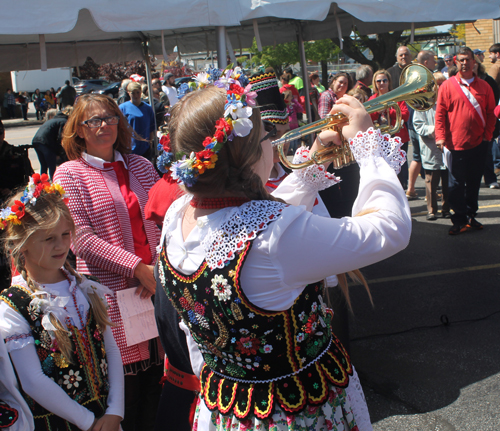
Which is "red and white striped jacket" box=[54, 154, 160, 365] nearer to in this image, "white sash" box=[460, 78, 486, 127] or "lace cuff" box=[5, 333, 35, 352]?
"lace cuff" box=[5, 333, 35, 352]

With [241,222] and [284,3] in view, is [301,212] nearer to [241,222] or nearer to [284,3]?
[241,222]

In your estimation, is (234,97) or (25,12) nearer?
(234,97)

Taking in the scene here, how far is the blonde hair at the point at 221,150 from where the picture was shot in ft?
4.25

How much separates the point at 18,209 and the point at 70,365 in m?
0.62

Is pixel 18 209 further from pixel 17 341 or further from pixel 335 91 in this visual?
pixel 335 91

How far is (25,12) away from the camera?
12.8 feet

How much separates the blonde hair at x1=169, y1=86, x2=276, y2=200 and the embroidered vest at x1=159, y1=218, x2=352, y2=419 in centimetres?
18

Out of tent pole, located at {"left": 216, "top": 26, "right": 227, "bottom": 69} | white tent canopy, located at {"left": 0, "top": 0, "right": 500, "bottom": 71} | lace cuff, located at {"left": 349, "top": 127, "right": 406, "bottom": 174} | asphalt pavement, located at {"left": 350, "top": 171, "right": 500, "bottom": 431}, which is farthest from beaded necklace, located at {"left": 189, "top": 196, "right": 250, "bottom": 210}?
tent pole, located at {"left": 216, "top": 26, "right": 227, "bottom": 69}

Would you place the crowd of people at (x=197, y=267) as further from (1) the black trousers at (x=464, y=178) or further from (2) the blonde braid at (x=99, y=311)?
(1) the black trousers at (x=464, y=178)

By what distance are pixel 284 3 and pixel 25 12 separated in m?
2.21

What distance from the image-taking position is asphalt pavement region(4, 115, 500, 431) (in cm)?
278

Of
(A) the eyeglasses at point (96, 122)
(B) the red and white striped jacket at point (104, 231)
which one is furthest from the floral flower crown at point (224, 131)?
(A) the eyeglasses at point (96, 122)

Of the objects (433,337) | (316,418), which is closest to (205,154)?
(316,418)

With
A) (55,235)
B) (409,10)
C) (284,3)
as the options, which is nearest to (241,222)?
(55,235)
